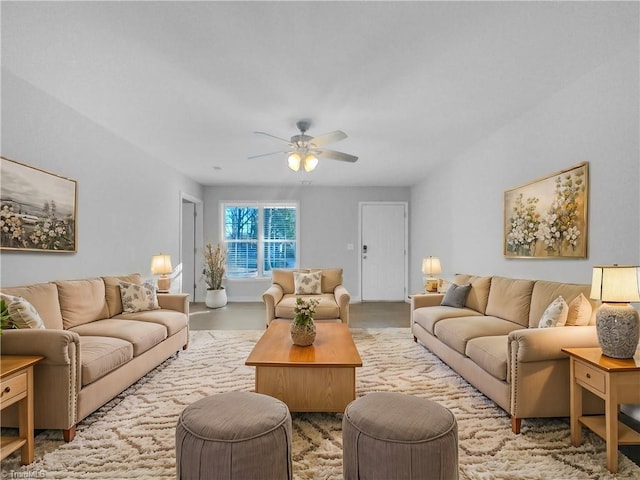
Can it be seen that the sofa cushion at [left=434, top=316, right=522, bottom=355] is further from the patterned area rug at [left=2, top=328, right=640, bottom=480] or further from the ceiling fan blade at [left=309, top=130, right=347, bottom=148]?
the ceiling fan blade at [left=309, top=130, right=347, bottom=148]

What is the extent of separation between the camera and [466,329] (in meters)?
3.06

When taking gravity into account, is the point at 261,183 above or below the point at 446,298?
above

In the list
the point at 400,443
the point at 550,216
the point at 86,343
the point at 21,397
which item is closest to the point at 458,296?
the point at 550,216

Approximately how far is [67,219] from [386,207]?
5643 mm

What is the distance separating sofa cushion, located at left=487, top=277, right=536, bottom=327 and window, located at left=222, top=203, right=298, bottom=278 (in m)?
4.51

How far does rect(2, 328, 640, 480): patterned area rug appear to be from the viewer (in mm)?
1888

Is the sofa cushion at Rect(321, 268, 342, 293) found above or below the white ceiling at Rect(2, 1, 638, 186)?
below

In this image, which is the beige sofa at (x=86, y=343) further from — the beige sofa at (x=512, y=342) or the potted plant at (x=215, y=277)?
the potted plant at (x=215, y=277)

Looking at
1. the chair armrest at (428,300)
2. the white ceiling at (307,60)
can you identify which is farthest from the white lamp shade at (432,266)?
the white ceiling at (307,60)

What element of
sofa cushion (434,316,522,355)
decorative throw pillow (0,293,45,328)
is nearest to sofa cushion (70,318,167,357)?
decorative throw pillow (0,293,45,328)

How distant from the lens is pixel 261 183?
7184 millimetres

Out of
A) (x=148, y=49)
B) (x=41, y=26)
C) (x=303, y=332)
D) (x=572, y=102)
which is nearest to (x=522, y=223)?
(x=572, y=102)

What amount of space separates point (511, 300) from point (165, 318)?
3326 millimetres

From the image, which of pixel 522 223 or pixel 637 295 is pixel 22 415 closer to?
pixel 637 295
